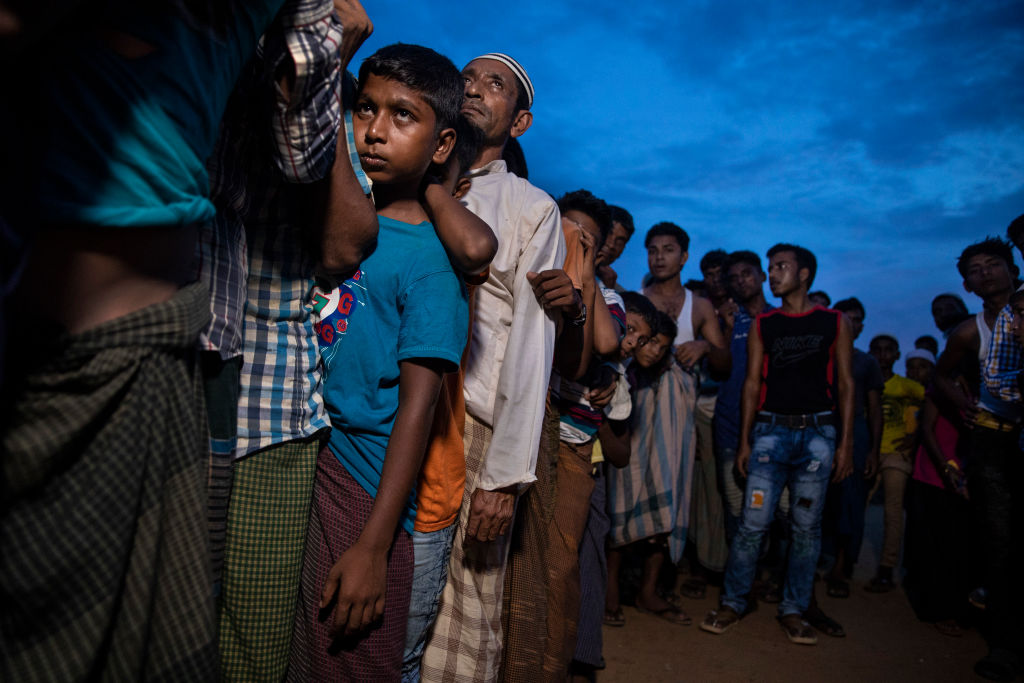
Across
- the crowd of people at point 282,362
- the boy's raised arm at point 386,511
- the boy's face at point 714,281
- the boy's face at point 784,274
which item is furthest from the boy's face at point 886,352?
the boy's raised arm at point 386,511

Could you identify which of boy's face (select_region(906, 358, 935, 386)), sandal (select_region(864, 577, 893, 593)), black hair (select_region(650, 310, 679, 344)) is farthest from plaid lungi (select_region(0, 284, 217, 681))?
boy's face (select_region(906, 358, 935, 386))

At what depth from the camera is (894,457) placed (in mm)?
5492

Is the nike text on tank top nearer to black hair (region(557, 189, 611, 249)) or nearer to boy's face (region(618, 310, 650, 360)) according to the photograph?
boy's face (region(618, 310, 650, 360))

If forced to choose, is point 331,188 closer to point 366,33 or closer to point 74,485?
point 366,33

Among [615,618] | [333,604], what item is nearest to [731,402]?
[615,618]

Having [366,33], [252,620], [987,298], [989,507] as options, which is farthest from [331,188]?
[987,298]

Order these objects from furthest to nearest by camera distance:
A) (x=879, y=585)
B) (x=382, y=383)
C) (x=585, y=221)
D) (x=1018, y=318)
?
(x=879, y=585)
(x=1018, y=318)
(x=585, y=221)
(x=382, y=383)

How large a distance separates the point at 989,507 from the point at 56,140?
15.4ft

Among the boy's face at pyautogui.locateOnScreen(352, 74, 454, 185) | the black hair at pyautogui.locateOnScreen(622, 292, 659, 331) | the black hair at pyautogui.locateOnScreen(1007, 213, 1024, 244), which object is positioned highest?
the black hair at pyautogui.locateOnScreen(1007, 213, 1024, 244)

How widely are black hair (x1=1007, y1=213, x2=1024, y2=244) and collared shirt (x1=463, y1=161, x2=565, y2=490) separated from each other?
3240 mm

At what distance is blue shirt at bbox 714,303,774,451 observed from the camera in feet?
15.2

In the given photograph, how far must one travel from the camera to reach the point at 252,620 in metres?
1.12

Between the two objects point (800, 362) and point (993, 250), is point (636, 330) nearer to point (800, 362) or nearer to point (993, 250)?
point (800, 362)

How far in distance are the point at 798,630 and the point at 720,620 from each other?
18.6 inches
